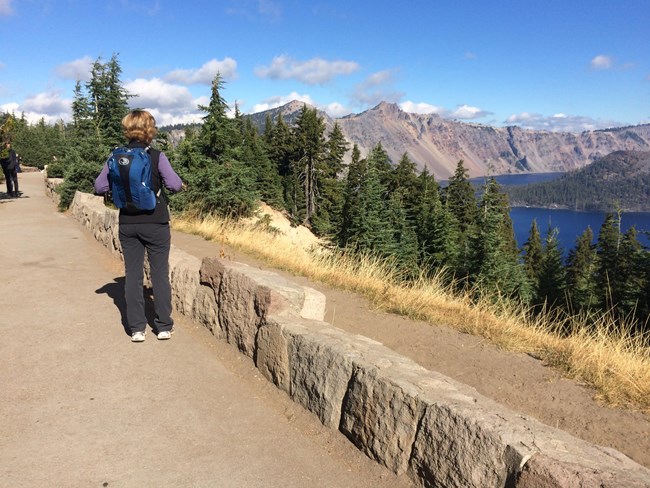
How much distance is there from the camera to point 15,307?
5922mm

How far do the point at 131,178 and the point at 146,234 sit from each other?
66cm

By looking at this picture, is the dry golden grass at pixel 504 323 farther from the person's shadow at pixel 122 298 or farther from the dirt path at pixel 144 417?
the person's shadow at pixel 122 298

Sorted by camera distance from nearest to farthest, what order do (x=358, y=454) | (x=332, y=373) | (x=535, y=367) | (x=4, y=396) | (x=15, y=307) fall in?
1. (x=358, y=454)
2. (x=332, y=373)
3. (x=4, y=396)
4. (x=535, y=367)
5. (x=15, y=307)

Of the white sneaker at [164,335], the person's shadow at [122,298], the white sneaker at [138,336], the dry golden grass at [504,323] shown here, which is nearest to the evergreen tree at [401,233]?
the dry golden grass at [504,323]

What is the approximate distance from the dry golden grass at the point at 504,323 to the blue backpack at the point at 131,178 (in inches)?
148

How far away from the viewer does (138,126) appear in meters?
4.52

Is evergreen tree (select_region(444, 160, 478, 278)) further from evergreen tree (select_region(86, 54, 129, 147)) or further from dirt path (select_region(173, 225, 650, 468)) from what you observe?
dirt path (select_region(173, 225, 650, 468))

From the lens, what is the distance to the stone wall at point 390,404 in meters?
2.22

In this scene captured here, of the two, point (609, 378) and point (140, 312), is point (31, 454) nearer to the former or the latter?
point (140, 312)

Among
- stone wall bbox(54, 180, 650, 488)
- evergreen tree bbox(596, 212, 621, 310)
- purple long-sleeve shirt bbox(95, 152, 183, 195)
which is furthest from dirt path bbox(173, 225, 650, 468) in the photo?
evergreen tree bbox(596, 212, 621, 310)

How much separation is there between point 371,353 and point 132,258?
293cm

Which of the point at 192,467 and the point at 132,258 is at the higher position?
the point at 132,258

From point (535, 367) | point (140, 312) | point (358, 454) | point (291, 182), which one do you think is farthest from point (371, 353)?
point (291, 182)

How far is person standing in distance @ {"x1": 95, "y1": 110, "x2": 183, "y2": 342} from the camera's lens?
4.58 m
